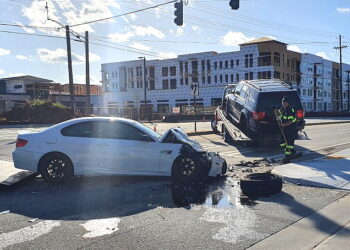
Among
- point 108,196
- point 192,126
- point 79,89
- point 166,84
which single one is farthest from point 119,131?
point 79,89

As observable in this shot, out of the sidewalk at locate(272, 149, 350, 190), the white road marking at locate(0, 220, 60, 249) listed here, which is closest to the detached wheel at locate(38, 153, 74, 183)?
the white road marking at locate(0, 220, 60, 249)

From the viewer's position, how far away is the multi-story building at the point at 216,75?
79375 millimetres

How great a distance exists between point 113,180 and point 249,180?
10.3 feet

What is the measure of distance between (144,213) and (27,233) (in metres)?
1.70

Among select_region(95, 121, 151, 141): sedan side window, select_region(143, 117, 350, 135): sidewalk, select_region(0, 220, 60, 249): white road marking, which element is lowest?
select_region(143, 117, 350, 135): sidewalk

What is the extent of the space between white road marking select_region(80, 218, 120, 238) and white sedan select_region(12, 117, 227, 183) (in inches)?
102

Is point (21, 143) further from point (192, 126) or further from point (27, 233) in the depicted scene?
point (192, 126)

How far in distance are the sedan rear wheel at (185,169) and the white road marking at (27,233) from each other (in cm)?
315

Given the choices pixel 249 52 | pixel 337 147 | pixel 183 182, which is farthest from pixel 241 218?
pixel 249 52

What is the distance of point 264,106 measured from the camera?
13.6 metres

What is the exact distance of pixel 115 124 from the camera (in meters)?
8.55

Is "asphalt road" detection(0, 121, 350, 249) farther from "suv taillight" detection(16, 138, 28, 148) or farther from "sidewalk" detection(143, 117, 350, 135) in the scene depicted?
"sidewalk" detection(143, 117, 350, 135)

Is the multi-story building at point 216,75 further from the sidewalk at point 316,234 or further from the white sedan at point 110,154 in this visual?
the sidewalk at point 316,234

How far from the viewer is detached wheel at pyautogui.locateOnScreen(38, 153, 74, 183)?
8.34 metres
